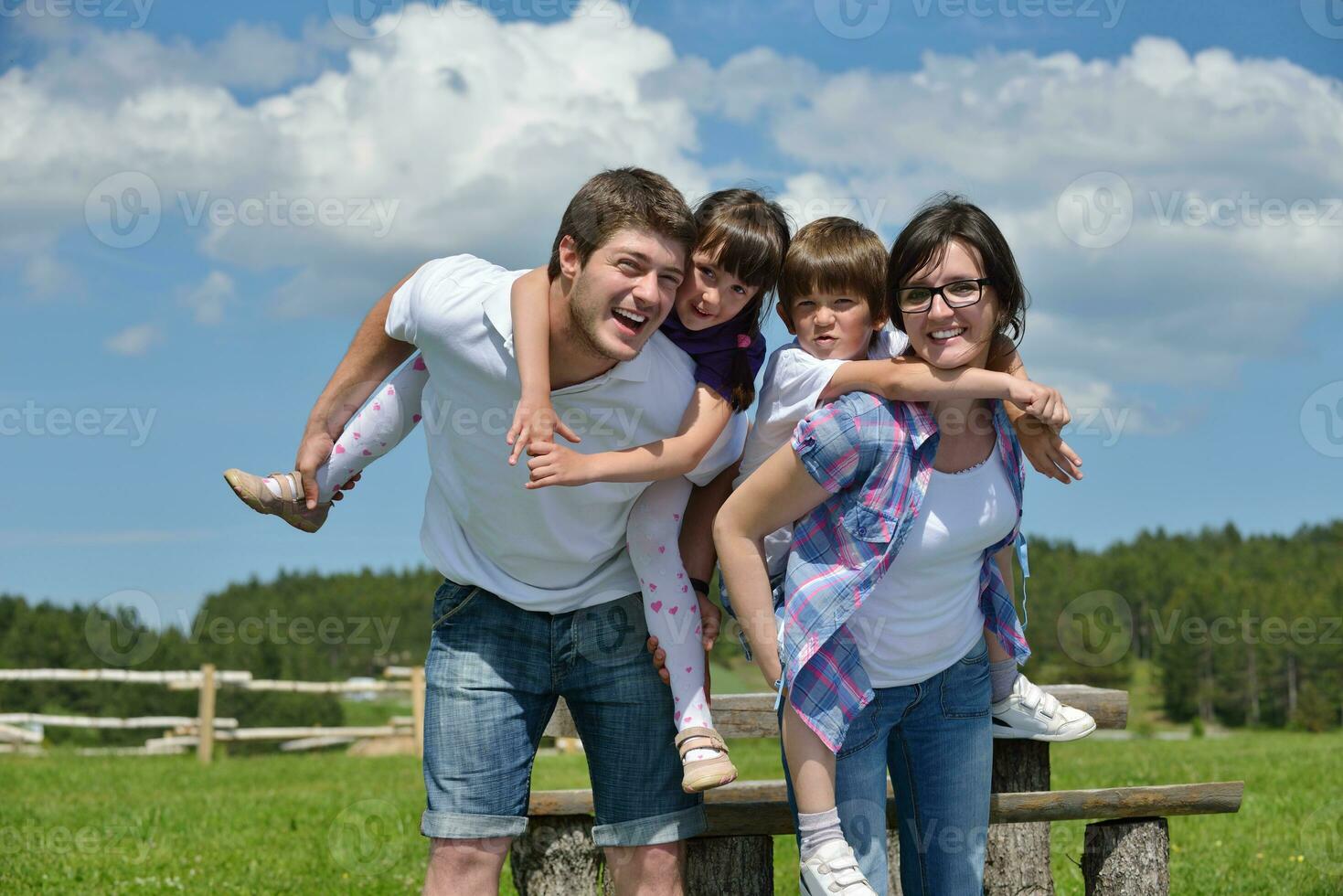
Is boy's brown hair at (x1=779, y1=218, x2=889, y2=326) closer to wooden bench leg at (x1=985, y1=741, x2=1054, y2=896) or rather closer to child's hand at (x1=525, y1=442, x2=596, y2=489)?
child's hand at (x1=525, y1=442, x2=596, y2=489)

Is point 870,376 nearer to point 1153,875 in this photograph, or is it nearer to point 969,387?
point 969,387

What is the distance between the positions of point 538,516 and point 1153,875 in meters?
2.13

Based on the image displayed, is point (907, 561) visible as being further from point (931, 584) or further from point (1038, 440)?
point (1038, 440)

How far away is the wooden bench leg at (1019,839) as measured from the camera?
3850 millimetres

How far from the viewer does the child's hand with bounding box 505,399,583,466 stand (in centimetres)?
255

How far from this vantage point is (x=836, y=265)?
2992 mm

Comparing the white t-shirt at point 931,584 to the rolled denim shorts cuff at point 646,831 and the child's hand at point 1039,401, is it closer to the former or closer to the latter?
the child's hand at point 1039,401

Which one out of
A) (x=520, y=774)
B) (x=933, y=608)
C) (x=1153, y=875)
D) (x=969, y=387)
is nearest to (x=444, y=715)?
(x=520, y=774)

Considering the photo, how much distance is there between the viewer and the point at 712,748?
2805 mm

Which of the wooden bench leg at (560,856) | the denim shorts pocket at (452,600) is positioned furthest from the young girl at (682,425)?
the wooden bench leg at (560,856)

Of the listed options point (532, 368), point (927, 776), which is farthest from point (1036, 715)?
point (532, 368)

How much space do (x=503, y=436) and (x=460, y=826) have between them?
3.07 ft

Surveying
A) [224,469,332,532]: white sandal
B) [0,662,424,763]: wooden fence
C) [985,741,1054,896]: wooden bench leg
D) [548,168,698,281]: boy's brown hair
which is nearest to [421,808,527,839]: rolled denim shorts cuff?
[224,469,332,532]: white sandal

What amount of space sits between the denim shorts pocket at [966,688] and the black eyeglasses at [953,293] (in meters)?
0.84
